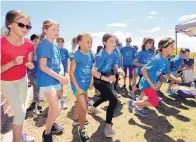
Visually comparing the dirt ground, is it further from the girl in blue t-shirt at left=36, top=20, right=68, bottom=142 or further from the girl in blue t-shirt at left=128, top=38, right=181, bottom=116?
the girl in blue t-shirt at left=36, top=20, right=68, bottom=142

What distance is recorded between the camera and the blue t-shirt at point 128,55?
9.84m

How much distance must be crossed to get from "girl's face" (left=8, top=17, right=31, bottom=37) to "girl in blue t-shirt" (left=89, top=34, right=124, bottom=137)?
5.22 ft

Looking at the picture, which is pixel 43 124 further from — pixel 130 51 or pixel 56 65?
pixel 130 51

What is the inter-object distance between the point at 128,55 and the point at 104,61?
4.95 m

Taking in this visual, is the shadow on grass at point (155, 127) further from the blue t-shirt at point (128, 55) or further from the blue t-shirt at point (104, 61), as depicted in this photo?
the blue t-shirt at point (128, 55)

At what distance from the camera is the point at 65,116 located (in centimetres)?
630

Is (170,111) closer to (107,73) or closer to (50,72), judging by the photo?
(107,73)

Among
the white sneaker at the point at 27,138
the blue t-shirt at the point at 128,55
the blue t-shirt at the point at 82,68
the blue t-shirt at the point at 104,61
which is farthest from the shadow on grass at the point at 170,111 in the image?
the white sneaker at the point at 27,138

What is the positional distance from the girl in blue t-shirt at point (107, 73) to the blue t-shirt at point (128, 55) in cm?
464

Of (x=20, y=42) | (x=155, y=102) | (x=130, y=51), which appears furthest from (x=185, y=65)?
(x=20, y=42)

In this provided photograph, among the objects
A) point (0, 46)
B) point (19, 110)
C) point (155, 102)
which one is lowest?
point (155, 102)

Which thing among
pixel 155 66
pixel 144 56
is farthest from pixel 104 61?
pixel 144 56

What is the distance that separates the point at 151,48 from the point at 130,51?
1735 millimetres

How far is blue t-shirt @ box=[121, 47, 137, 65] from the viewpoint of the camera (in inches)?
387
